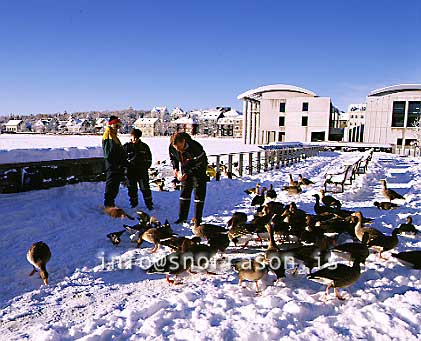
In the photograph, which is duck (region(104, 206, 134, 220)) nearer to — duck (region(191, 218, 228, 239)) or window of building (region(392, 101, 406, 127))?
duck (region(191, 218, 228, 239))

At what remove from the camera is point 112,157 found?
7.02 m

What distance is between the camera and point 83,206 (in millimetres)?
7164

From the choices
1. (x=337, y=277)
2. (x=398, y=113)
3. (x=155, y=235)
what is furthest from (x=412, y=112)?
(x=337, y=277)

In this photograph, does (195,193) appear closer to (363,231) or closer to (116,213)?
(116,213)

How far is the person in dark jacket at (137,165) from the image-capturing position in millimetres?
7453

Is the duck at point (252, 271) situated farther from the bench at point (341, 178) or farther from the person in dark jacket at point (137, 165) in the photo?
the bench at point (341, 178)

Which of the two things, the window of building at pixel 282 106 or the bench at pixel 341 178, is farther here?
the window of building at pixel 282 106

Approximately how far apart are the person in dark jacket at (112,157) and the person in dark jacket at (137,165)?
23 cm

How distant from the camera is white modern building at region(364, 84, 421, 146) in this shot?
49.6m

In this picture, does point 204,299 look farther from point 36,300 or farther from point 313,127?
point 313,127

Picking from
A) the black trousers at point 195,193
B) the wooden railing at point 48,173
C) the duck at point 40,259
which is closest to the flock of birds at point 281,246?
the duck at point 40,259

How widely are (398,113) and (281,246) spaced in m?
52.8

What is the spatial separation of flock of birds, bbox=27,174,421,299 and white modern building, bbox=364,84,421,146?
165 ft

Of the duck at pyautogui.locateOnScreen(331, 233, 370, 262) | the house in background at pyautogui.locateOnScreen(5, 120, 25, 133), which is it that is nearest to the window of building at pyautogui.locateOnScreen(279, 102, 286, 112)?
the duck at pyautogui.locateOnScreen(331, 233, 370, 262)
